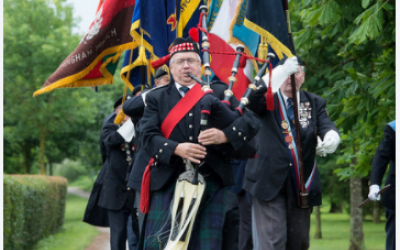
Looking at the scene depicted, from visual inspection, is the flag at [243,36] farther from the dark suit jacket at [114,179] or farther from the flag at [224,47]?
the dark suit jacket at [114,179]

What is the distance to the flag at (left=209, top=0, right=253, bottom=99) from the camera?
7.67m

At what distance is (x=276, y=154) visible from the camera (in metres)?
7.00

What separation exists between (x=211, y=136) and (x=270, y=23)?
1827mm

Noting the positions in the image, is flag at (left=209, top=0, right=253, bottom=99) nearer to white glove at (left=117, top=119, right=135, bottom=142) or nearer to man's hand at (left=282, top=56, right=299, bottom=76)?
man's hand at (left=282, top=56, right=299, bottom=76)

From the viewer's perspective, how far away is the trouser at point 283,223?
6.91m

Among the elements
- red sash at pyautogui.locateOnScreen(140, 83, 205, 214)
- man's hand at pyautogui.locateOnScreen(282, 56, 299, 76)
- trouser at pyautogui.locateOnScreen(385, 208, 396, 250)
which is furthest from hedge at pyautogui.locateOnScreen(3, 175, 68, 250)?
trouser at pyautogui.locateOnScreen(385, 208, 396, 250)

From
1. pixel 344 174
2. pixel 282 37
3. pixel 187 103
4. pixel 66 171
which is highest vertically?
pixel 282 37

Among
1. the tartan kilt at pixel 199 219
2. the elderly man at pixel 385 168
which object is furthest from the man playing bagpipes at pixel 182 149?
the elderly man at pixel 385 168

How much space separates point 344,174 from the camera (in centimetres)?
1053

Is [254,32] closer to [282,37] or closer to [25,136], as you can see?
[282,37]

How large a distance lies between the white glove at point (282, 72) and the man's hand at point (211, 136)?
1078mm

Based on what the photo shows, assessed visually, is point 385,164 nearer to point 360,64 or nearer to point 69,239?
point 360,64

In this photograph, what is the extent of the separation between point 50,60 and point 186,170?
20.9 m

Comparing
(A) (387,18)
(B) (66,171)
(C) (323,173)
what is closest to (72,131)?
(C) (323,173)
